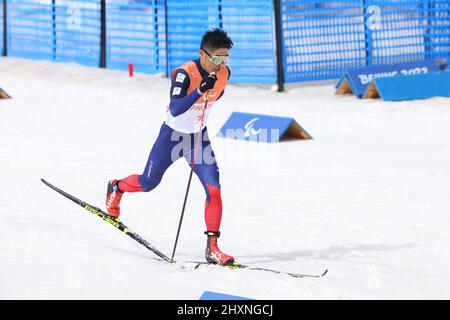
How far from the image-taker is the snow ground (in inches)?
254

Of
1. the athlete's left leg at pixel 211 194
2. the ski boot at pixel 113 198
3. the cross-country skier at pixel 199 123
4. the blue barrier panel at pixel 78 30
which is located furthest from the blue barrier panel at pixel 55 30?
the athlete's left leg at pixel 211 194

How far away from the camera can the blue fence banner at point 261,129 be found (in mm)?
12258

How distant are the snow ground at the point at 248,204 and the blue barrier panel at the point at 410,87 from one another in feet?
0.99

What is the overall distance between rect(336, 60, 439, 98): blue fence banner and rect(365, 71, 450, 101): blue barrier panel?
37 centimetres

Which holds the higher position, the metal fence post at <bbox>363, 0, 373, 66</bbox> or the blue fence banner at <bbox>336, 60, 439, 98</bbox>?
the metal fence post at <bbox>363, 0, 373, 66</bbox>

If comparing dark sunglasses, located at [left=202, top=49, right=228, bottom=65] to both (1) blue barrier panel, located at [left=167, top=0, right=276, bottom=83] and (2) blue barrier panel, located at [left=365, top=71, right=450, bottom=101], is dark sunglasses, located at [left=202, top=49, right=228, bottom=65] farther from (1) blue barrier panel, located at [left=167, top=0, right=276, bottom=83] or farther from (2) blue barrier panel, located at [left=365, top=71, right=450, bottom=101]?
(1) blue barrier panel, located at [left=167, top=0, right=276, bottom=83]

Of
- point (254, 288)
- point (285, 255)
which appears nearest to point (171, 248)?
point (285, 255)

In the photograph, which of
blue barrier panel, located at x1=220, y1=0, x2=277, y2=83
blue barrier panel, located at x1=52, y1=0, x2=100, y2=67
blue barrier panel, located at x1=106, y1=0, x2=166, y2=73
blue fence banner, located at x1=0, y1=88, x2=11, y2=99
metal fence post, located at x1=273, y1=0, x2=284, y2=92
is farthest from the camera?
blue barrier panel, located at x1=52, y1=0, x2=100, y2=67

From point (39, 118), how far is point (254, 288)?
26.1 ft

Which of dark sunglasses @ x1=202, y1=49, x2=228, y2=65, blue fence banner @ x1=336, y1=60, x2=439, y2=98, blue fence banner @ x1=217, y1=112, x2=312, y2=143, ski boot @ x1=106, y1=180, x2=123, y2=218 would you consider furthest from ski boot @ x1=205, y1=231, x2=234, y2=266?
blue fence banner @ x1=336, y1=60, x2=439, y2=98

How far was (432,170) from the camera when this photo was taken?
10.5 metres

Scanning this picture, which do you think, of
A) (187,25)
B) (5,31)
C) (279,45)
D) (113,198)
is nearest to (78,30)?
(5,31)

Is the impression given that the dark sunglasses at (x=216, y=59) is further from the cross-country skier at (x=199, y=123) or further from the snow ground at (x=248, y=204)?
the snow ground at (x=248, y=204)

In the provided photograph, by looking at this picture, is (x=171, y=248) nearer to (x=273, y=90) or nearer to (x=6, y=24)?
(x=273, y=90)
